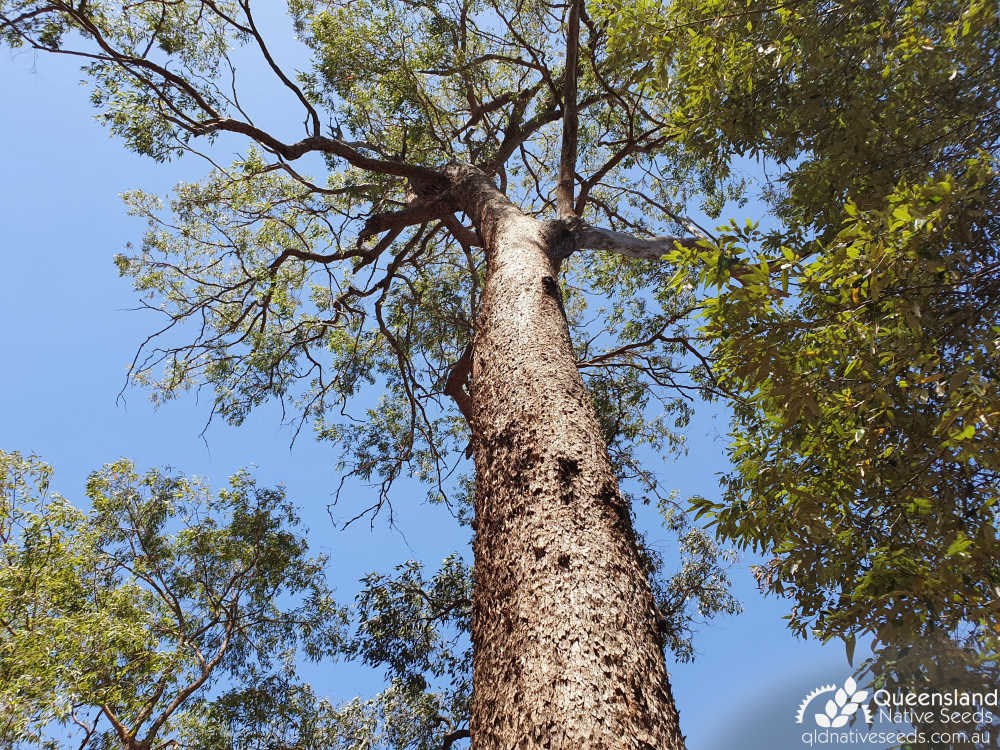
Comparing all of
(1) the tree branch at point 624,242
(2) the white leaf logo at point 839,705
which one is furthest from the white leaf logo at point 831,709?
(1) the tree branch at point 624,242

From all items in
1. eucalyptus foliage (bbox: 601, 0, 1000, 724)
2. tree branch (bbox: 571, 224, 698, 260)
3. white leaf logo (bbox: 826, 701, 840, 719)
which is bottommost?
white leaf logo (bbox: 826, 701, 840, 719)

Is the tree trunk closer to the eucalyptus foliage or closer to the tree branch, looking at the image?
the eucalyptus foliage

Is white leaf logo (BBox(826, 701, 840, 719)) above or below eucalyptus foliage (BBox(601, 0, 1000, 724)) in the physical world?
below

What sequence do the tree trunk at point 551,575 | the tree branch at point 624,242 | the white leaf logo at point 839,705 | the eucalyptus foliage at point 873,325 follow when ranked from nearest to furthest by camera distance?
1. the tree trunk at point 551,575
2. the eucalyptus foliage at point 873,325
3. the white leaf logo at point 839,705
4. the tree branch at point 624,242

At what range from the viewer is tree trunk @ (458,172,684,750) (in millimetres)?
→ 1388

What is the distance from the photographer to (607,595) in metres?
1.64

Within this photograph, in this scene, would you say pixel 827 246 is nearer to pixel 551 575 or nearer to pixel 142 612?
pixel 551 575

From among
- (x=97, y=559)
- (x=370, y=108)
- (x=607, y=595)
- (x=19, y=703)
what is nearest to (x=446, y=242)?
(x=370, y=108)

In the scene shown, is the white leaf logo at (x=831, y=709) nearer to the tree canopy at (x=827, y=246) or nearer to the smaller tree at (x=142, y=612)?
the tree canopy at (x=827, y=246)

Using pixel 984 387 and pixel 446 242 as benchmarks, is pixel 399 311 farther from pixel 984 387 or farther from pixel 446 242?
pixel 984 387

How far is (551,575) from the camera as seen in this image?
171 centimetres

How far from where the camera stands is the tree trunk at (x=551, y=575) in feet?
4.55

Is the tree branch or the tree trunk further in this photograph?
the tree branch

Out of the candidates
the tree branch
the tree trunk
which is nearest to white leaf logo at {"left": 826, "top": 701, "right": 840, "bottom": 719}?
the tree trunk
